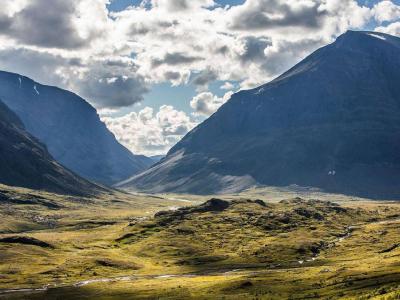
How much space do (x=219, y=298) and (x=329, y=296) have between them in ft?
96.0

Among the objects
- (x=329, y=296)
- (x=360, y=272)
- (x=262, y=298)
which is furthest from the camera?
(x=360, y=272)

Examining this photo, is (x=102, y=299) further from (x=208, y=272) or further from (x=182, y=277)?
(x=208, y=272)

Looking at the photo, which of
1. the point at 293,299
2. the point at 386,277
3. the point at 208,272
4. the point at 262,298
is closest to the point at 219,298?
the point at 262,298

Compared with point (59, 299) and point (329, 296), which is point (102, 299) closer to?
point (59, 299)

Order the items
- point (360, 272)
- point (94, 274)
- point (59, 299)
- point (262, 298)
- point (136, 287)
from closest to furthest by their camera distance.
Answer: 1. point (262, 298)
2. point (360, 272)
3. point (59, 299)
4. point (136, 287)
5. point (94, 274)

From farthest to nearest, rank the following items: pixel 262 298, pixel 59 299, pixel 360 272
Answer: pixel 59 299
pixel 360 272
pixel 262 298

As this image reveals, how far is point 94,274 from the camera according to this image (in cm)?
19750

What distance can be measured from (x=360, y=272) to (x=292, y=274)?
76.8ft

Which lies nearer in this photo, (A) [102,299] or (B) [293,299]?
(B) [293,299]

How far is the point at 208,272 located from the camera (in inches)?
7795

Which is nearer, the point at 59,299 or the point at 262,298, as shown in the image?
the point at 262,298

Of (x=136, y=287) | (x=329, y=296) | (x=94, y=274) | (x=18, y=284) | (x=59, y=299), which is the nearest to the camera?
(x=329, y=296)

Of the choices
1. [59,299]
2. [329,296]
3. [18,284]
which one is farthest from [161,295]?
[18,284]

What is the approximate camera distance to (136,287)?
162m
